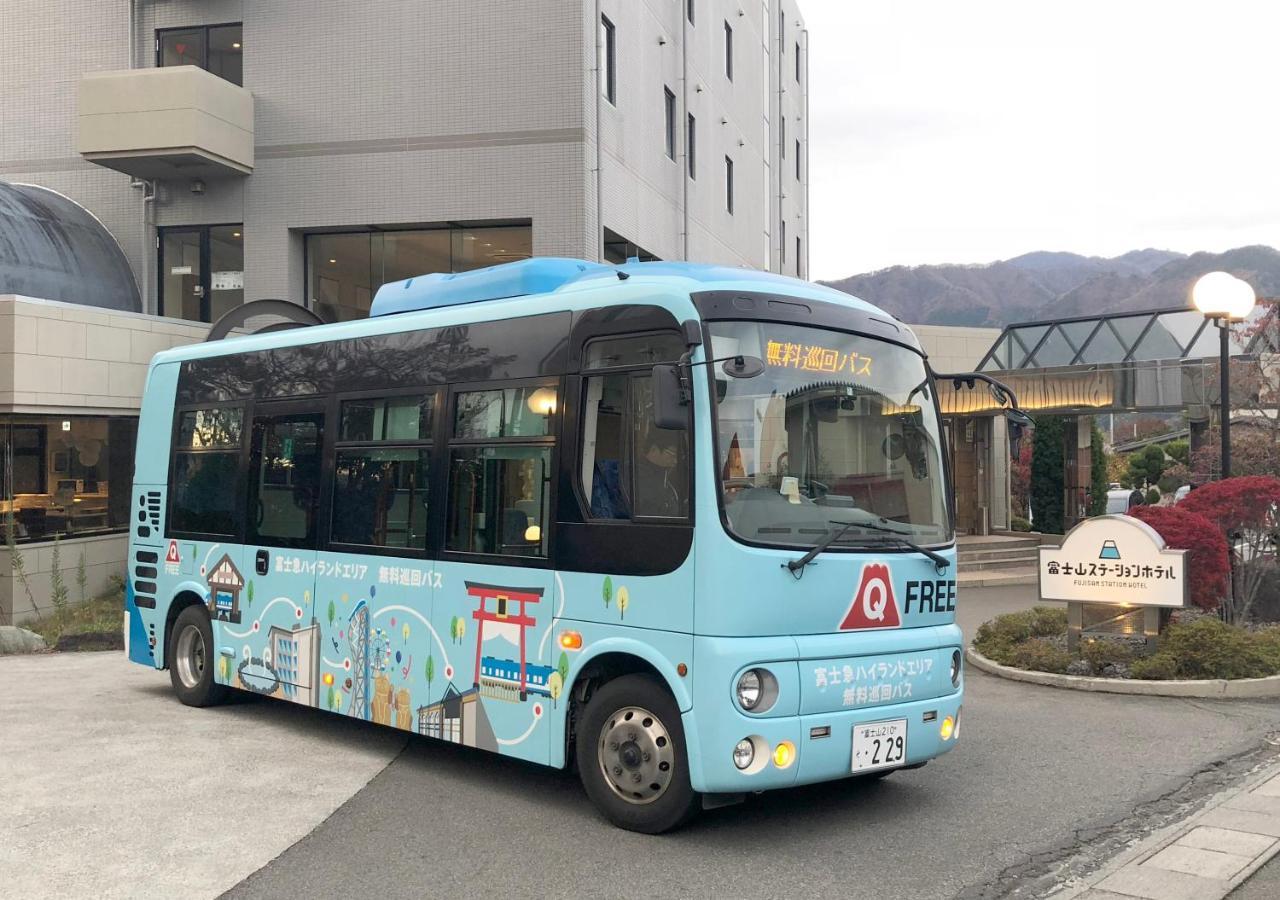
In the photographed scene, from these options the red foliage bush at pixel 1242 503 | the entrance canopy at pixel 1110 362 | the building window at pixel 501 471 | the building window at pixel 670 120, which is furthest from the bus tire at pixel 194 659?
the building window at pixel 670 120

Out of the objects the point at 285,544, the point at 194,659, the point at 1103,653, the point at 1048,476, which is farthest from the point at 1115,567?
the point at 1048,476

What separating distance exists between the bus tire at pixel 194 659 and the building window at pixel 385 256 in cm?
1024

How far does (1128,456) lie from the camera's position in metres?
56.9

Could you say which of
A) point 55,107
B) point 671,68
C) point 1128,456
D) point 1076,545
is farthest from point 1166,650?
point 1128,456

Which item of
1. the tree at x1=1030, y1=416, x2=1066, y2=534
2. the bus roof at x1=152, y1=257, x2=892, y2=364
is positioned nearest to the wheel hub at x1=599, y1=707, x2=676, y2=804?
the bus roof at x1=152, y1=257, x2=892, y2=364

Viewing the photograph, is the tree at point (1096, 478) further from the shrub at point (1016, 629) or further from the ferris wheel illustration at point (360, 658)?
the ferris wheel illustration at point (360, 658)

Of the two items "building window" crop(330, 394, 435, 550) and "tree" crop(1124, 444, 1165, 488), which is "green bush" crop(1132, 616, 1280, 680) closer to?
"building window" crop(330, 394, 435, 550)

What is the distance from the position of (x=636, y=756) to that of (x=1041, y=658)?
6.45m

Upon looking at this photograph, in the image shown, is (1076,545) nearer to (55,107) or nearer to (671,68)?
(671,68)

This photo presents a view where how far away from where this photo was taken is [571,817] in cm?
695

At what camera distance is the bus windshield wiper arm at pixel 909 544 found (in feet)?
22.0

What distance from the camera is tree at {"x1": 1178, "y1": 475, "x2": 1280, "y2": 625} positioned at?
13312 mm

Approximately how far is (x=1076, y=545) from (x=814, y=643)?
21.8 ft

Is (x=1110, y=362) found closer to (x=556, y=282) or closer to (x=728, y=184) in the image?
(x=728, y=184)
